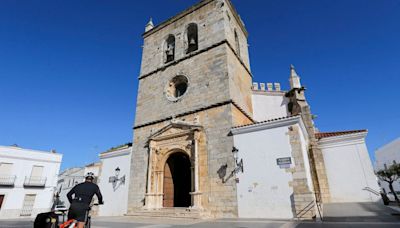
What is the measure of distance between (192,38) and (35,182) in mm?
17906

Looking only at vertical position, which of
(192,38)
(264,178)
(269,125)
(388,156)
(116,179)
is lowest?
(264,178)

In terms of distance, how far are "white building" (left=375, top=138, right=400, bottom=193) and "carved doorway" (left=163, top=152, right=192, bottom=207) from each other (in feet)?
107

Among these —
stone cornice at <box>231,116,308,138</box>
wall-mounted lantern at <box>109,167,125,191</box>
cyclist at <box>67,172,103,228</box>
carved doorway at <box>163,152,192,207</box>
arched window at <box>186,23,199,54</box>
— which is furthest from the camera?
arched window at <box>186,23,199,54</box>

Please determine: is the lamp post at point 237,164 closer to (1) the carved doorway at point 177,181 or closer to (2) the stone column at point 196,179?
(2) the stone column at point 196,179

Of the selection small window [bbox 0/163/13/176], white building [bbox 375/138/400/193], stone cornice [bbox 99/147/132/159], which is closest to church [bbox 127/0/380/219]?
stone cornice [bbox 99/147/132/159]

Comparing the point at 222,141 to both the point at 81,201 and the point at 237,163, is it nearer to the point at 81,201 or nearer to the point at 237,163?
the point at 237,163

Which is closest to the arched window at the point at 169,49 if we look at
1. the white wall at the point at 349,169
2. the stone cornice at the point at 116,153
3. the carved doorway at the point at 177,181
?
the stone cornice at the point at 116,153

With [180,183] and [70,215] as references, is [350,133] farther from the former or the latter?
[70,215]

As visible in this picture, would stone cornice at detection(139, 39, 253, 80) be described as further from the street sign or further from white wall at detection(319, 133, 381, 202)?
the street sign

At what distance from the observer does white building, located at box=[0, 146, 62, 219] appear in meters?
17.0

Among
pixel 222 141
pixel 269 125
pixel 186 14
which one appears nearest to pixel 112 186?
pixel 222 141

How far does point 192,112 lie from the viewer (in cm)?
1070

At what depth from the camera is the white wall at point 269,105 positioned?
489 inches

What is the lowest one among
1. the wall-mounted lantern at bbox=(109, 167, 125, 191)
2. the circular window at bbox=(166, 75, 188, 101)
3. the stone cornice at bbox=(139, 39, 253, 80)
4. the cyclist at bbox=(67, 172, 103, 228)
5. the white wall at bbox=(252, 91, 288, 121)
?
the cyclist at bbox=(67, 172, 103, 228)
